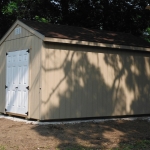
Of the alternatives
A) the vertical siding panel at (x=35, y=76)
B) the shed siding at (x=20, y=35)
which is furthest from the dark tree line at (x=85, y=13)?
the vertical siding panel at (x=35, y=76)

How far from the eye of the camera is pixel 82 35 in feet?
36.7

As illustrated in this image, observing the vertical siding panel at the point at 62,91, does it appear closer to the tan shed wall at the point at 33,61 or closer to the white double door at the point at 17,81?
the tan shed wall at the point at 33,61

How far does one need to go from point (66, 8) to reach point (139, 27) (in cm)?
472

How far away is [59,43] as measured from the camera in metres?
10.0

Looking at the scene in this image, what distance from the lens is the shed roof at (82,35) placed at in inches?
407

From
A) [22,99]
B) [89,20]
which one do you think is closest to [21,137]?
[22,99]

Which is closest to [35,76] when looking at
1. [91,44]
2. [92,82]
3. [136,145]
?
[92,82]

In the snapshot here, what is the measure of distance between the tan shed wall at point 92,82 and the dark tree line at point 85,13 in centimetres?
896

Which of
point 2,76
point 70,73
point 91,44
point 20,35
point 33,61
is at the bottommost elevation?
point 2,76

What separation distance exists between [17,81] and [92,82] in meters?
2.40

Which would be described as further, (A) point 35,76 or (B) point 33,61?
(B) point 33,61

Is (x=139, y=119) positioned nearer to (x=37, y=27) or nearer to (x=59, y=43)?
(x=59, y=43)

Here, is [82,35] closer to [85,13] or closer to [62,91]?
[62,91]

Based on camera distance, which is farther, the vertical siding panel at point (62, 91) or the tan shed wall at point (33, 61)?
the vertical siding panel at point (62, 91)
